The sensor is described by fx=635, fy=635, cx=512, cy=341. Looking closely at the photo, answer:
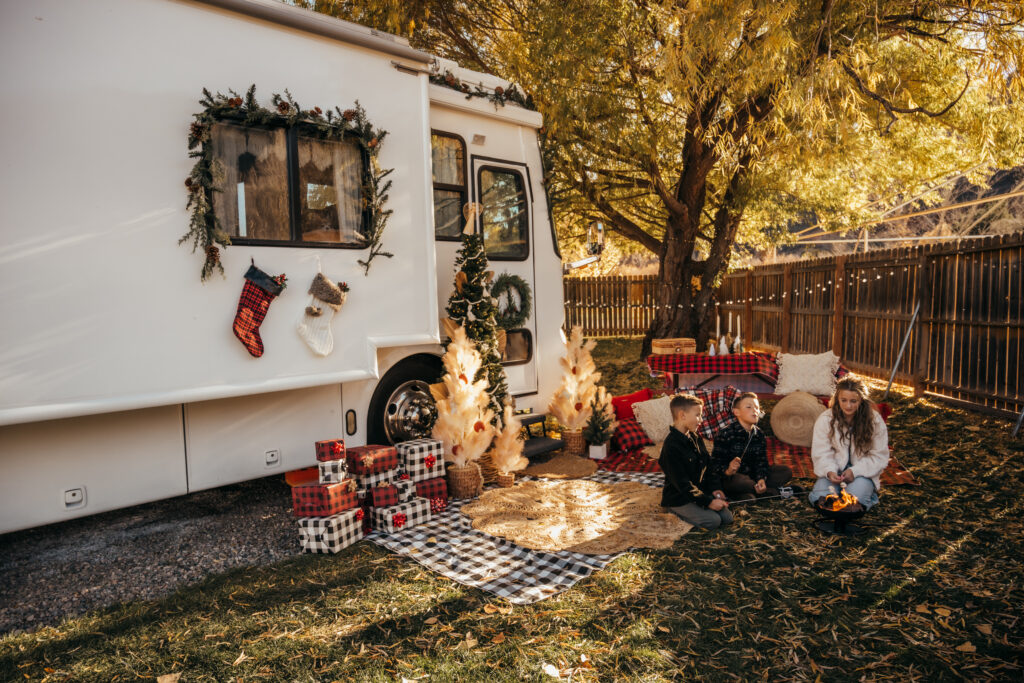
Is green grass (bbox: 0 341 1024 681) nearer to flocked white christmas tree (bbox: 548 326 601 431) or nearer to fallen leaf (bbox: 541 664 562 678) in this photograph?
fallen leaf (bbox: 541 664 562 678)

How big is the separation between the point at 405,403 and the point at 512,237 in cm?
203

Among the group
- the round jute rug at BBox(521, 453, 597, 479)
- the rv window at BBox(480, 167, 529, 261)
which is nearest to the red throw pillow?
the round jute rug at BBox(521, 453, 597, 479)

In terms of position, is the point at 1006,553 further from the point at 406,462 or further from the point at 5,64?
the point at 5,64

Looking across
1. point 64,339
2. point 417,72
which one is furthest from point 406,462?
point 417,72

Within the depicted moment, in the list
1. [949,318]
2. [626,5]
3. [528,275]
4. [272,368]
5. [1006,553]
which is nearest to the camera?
[1006,553]

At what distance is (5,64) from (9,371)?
1.56 meters

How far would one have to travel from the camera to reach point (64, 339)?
3.38 m

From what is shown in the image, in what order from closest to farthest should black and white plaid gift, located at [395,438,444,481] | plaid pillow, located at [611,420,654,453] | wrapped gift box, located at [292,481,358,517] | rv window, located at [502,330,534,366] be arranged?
wrapped gift box, located at [292,481,358,517], black and white plaid gift, located at [395,438,444,481], rv window, located at [502,330,534,366], plaid pillow, located at [611,420,654,453]

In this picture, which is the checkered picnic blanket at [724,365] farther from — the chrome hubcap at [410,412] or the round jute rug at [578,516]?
the chrome hubcap at [410,412]

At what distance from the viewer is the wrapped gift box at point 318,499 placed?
418 cm

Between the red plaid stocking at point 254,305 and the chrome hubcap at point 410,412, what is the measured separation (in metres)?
1.41

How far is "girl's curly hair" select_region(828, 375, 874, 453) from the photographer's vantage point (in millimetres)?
4512

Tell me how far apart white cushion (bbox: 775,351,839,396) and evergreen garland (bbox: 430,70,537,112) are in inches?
155

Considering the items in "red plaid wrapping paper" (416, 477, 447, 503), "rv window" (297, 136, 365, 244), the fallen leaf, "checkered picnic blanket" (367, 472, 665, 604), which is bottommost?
the fallen leaf
